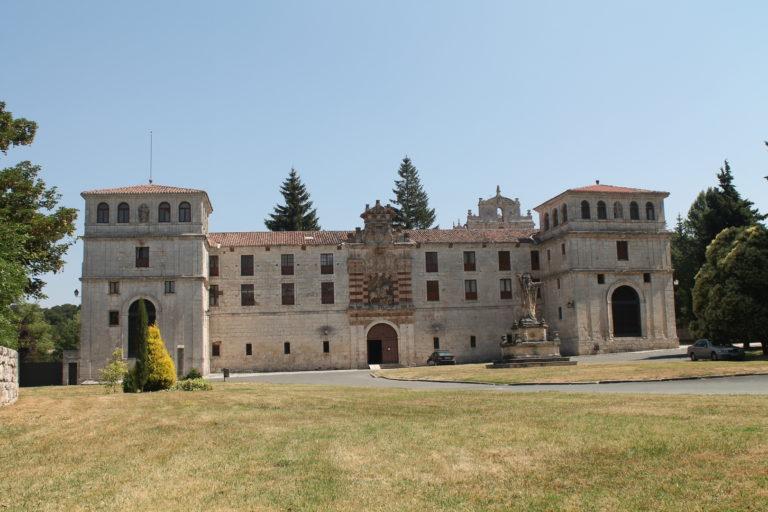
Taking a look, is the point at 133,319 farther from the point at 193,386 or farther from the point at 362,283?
the point at 193,386

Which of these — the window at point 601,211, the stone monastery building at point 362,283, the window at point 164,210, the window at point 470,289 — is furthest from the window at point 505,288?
the window at point 164,210

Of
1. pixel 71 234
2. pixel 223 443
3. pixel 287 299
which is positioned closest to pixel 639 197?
pixel 287 299

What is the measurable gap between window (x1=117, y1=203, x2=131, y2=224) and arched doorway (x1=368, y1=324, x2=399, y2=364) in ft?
62.8

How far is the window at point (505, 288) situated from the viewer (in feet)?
190

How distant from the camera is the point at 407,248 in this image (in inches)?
2260

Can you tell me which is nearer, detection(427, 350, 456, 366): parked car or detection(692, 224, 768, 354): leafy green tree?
detection(692, 224, 768, 354): leafy green tree

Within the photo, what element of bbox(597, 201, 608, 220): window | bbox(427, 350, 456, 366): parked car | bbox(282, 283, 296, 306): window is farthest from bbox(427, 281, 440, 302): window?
bbox(597, 201, 608, 220): window

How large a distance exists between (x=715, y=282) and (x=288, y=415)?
35.1 meters

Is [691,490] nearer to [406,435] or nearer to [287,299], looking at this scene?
[406,435]

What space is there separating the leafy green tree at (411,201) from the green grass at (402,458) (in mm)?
72441

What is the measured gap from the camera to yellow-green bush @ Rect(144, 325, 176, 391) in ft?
89.4

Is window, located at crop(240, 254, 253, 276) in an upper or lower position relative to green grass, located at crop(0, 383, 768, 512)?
upper

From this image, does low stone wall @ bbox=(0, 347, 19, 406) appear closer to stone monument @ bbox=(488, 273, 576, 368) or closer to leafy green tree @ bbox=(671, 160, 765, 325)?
stone monument @ bbox=(488, 273, 576, 368)

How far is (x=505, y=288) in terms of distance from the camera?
190 ft
